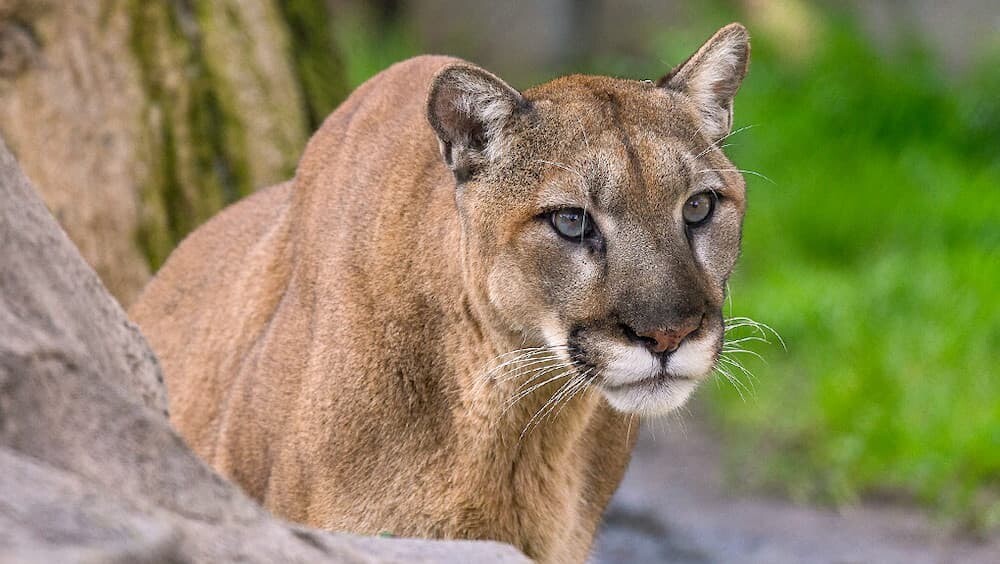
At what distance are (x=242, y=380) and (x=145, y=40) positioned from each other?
2108mm

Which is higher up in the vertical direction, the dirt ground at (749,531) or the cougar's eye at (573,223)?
the cougar's eye at (573,223)

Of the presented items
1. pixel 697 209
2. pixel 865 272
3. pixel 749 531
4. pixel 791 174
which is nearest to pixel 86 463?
pixel 697 209

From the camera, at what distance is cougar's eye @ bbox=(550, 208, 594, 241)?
385 cm

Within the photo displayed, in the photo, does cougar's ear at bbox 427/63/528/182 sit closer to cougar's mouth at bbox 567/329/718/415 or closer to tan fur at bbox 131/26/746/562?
tan fur at bbox 131/26/746/562

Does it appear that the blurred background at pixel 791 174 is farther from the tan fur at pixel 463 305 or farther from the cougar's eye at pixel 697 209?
the tan fur at pixel 463 305

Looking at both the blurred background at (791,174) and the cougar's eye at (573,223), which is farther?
the blurred background at (791,174)

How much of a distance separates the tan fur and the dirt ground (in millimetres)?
1989

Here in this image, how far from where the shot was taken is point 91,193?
6031 mm

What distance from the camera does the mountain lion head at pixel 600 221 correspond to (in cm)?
372

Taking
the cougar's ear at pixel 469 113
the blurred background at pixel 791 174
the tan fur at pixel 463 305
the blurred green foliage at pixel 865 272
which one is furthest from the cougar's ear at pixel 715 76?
the blurred green foliage at pixel 865 272

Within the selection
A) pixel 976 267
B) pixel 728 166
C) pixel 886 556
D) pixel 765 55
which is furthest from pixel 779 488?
pixel 765 55

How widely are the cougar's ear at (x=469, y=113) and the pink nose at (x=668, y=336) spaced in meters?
0.72

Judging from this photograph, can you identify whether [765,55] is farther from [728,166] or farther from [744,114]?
[728,166]

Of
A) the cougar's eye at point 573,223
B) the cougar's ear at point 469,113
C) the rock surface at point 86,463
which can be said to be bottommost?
the rock surface at point 86,463
